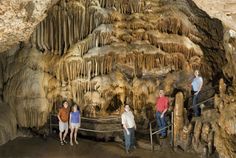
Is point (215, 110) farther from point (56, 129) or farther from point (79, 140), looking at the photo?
point (56, 129)

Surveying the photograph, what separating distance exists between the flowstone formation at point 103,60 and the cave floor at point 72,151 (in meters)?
1.24

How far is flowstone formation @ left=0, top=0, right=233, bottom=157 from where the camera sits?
13.5 meters

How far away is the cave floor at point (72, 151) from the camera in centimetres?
1130

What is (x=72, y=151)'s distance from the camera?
38.0ft

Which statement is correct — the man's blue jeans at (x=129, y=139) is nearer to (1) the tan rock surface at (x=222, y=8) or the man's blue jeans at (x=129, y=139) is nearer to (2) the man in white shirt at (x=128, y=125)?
(2) the man in white shirt at (x=128, y=125)

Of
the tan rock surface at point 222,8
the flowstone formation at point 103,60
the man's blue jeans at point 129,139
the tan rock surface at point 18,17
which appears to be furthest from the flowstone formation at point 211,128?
the tan rock surface at point 18,17

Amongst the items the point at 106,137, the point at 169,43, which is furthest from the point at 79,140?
the point at 169,43

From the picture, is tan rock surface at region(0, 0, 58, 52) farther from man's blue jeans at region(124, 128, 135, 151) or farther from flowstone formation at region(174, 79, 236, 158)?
flowstone formation at region(174, 79, 236, 158)

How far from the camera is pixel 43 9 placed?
421 inches

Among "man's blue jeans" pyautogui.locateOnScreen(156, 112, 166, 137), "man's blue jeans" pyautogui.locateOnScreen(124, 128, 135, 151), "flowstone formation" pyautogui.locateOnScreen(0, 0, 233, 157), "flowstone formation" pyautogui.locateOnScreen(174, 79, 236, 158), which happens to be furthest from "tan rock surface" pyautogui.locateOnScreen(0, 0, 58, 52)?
"flowstone formation" pyautogui.locateOnScreen(174, 79, 236, 158)

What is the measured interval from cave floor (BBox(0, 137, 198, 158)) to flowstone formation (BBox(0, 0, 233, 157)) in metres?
1.24

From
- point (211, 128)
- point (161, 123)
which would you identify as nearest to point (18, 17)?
point (161, 123)

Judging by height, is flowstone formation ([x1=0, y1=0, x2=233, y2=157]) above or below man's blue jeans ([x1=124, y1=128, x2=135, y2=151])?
above

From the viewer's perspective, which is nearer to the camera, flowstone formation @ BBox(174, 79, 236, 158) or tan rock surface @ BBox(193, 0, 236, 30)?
tan rock surface @ BBox(193, 0, 236, 30)
